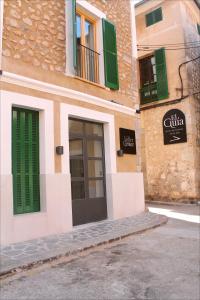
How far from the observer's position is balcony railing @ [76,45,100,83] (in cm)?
743

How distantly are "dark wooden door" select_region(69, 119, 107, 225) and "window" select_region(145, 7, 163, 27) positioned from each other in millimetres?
8179

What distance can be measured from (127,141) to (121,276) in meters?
5.04

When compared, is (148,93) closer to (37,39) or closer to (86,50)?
(86,50)

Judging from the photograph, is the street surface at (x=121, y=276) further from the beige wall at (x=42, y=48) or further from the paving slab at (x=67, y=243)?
the beige wall at (x=42, y=48)

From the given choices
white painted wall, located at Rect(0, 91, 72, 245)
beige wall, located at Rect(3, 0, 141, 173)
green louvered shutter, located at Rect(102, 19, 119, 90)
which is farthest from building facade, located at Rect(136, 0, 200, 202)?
white painted wall, located at Rect(0, 91, 72, 245)

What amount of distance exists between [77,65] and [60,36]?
2.76 ft

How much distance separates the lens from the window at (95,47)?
749 cm

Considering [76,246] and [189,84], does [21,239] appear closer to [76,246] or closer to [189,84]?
[76,246]

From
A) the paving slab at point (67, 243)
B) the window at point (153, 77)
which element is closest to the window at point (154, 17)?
the window at point (153, 77)

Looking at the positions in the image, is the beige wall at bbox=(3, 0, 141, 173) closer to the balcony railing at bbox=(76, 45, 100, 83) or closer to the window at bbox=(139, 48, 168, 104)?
the balcony railing at bbox=(76, 45, 100, 83)

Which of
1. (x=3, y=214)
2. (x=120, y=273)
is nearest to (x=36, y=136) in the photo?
(x=3, y=214)

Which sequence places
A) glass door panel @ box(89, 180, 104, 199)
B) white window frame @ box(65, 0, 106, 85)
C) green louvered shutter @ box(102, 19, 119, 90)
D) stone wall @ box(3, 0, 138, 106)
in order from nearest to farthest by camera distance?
stone wall @ box(3, 0, 138, 106)
white window frame @ box(65, 0, 106, 85)
glass door panel @ box(89, 180, 104, 199)
green louvered shutter @ box(102, 19, 119, 90)

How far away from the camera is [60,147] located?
6.24 metres

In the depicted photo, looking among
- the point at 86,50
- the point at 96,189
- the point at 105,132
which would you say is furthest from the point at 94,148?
the point at 86,50
